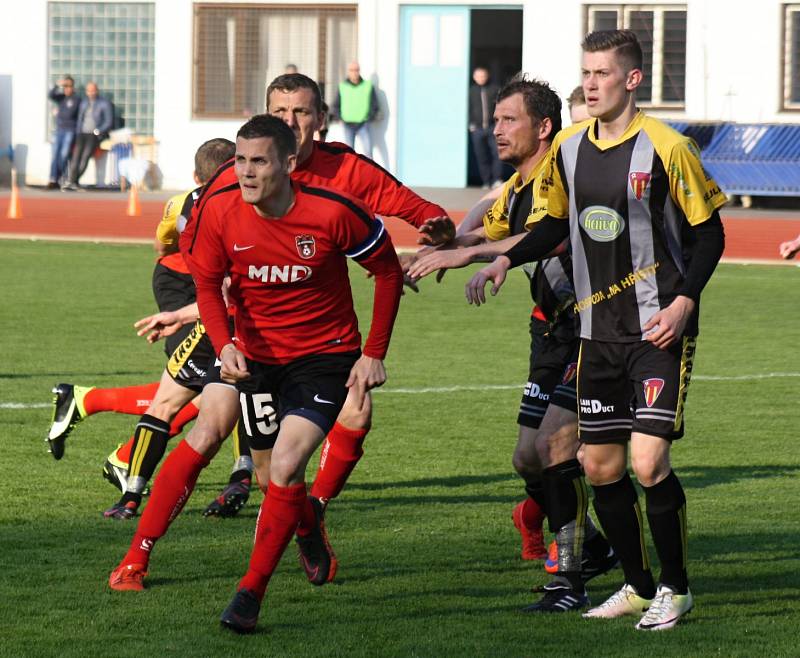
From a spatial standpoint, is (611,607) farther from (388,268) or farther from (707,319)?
(707,319)

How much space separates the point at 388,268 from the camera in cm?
610

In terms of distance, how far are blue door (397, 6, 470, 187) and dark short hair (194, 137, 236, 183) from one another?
80.4ft

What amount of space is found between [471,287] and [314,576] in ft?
4.11

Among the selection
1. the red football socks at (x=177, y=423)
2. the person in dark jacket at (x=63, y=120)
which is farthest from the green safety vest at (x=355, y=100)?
the red football socks at (x=177, y=423)

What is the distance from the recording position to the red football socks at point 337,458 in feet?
22.1

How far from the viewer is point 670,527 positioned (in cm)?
580

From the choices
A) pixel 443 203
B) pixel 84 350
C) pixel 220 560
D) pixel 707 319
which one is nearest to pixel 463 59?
pixel 443 203

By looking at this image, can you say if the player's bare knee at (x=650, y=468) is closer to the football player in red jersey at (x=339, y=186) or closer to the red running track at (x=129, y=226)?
the football player in red jersey at (x=339, y=186)

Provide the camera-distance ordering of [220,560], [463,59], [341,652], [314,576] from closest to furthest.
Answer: [341,652], [314,576], [220,560], [463,59]

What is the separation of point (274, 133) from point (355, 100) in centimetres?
2590

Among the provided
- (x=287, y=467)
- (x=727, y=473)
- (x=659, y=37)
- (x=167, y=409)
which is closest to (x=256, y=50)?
(x=659, y=37)

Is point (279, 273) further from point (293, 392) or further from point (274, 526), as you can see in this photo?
point (274, 526)

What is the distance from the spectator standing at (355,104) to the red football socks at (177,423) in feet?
76.7

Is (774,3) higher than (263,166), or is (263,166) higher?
(774,3)
